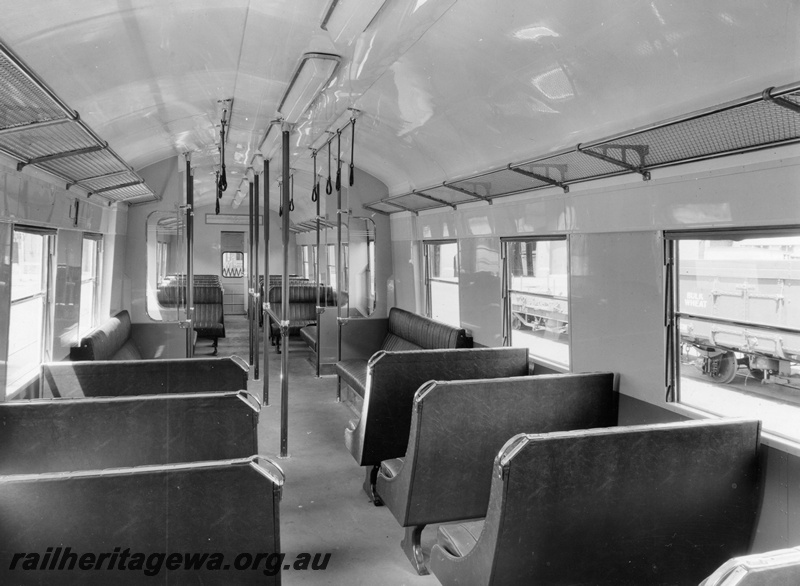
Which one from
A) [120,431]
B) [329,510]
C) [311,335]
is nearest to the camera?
[120,431]

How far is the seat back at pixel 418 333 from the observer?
6.38 m

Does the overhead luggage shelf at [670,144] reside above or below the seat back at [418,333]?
above

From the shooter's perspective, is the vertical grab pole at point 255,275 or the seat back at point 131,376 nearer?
the seat back at point 131,376

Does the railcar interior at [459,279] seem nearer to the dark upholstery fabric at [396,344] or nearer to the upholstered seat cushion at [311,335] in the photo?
the dark upholstery fabric at [396,344]

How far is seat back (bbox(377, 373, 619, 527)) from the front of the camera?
10.4ft

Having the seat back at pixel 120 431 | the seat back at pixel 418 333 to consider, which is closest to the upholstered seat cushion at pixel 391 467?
the seat back at pixel 120 431

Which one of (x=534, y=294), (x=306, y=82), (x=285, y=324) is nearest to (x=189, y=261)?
(x=285, y=324)

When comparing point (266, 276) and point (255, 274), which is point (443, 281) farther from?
point (255, 274)

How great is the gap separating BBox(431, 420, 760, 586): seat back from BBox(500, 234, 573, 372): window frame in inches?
82.4

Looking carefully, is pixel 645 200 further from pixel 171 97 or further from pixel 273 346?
pixel 273 346

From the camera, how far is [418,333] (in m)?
7.30

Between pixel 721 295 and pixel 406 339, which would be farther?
pixel 406 339

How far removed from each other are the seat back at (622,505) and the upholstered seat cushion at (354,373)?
362 centimetres

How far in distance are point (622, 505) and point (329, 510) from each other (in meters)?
2.36
